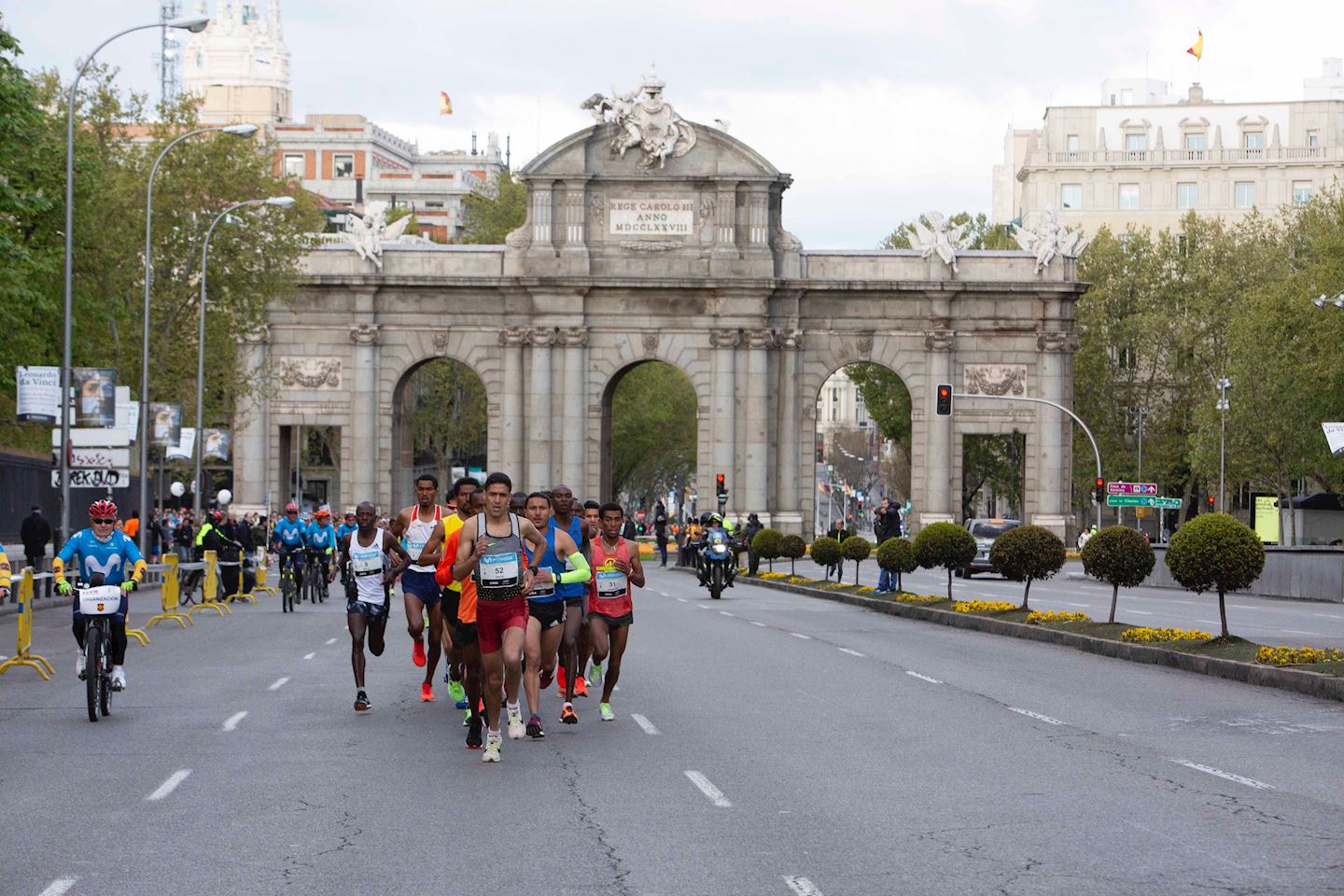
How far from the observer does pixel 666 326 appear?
70.5 m

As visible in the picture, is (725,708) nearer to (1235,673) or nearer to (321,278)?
(1235,673)

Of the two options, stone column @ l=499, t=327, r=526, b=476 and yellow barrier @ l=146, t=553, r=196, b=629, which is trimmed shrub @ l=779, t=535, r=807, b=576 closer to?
stone column @ l=499, t=327, r=526, b=476

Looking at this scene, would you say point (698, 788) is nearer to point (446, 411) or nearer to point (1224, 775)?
point (1224, 775)

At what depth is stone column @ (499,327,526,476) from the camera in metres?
70.4

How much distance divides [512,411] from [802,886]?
6076 cm

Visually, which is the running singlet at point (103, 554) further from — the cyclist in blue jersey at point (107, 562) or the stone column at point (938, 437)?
the stone column at point (938, 437)

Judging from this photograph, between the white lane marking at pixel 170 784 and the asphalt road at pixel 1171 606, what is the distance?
16.2m

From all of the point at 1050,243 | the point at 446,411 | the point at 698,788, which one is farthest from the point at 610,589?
the point at 446,411

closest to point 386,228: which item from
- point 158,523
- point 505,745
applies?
point 158,523

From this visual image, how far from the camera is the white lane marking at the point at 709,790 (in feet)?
42.6

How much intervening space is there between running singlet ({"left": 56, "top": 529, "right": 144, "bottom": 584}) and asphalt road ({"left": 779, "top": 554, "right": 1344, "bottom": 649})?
14.6 meters

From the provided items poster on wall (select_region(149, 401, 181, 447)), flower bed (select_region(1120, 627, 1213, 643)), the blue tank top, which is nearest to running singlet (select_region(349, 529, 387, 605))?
the blue tank top

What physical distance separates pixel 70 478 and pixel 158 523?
14455mm

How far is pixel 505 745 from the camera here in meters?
16.2
